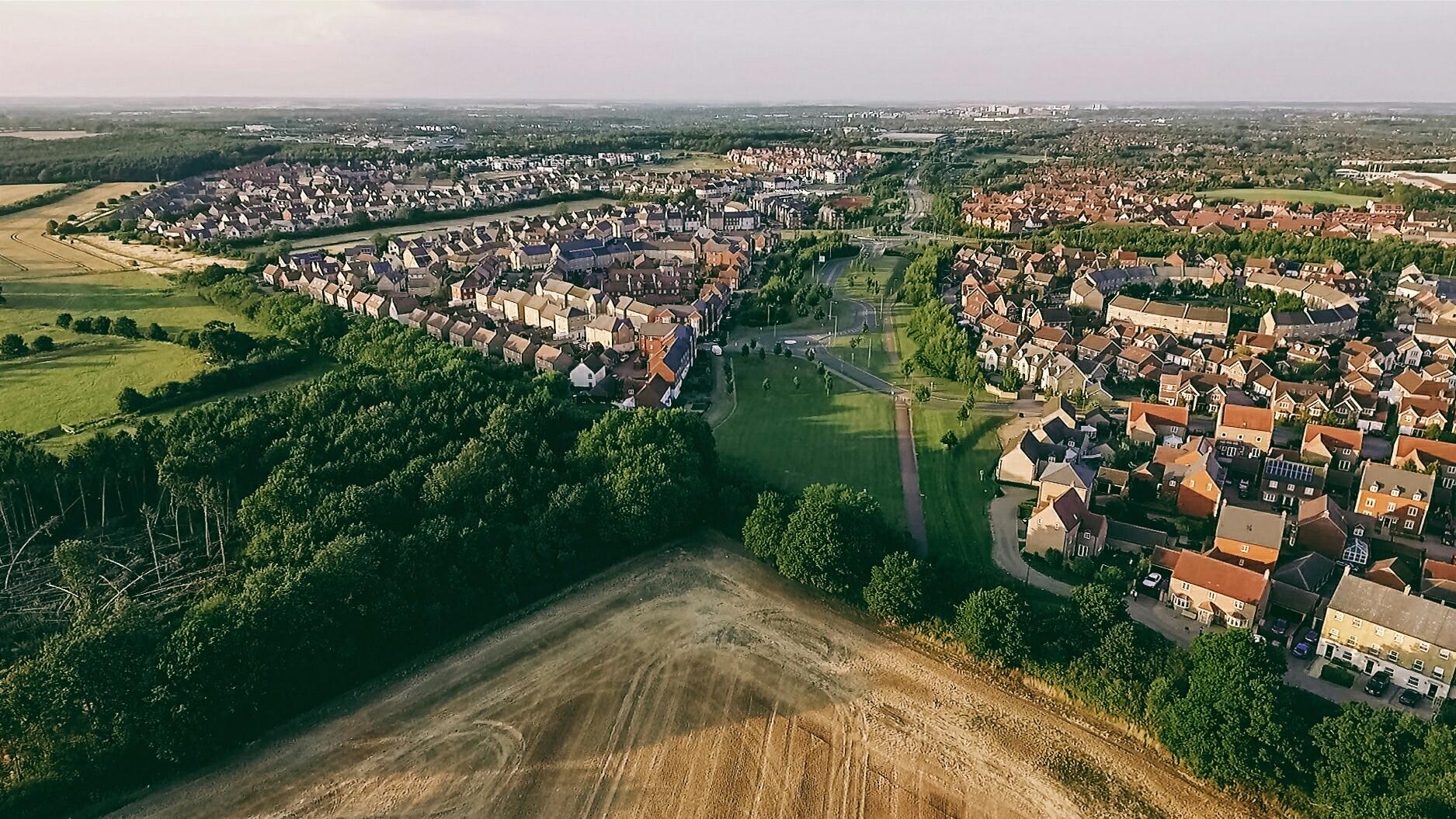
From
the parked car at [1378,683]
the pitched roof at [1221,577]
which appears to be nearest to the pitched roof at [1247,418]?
the pitched roof at [1221,577]

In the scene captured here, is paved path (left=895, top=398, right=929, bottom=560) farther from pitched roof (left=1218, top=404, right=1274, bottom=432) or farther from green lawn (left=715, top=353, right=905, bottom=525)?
pitched roof (left=1218, top=404, right=1274, bottom=432)

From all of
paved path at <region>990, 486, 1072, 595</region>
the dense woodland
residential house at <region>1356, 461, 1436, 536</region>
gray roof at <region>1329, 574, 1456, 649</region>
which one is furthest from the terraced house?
the dense woodland

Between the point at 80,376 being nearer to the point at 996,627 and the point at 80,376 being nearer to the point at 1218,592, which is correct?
the point at 996,627

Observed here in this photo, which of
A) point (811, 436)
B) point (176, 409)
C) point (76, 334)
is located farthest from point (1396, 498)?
point (76, 334)

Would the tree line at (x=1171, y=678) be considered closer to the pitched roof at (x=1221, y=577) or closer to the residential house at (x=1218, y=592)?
the residential house at (x=1218, y=592)

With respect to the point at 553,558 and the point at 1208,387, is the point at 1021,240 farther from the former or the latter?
the point at 553,558

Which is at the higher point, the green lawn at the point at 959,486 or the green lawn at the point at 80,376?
the green lawn at the point at 80,376
